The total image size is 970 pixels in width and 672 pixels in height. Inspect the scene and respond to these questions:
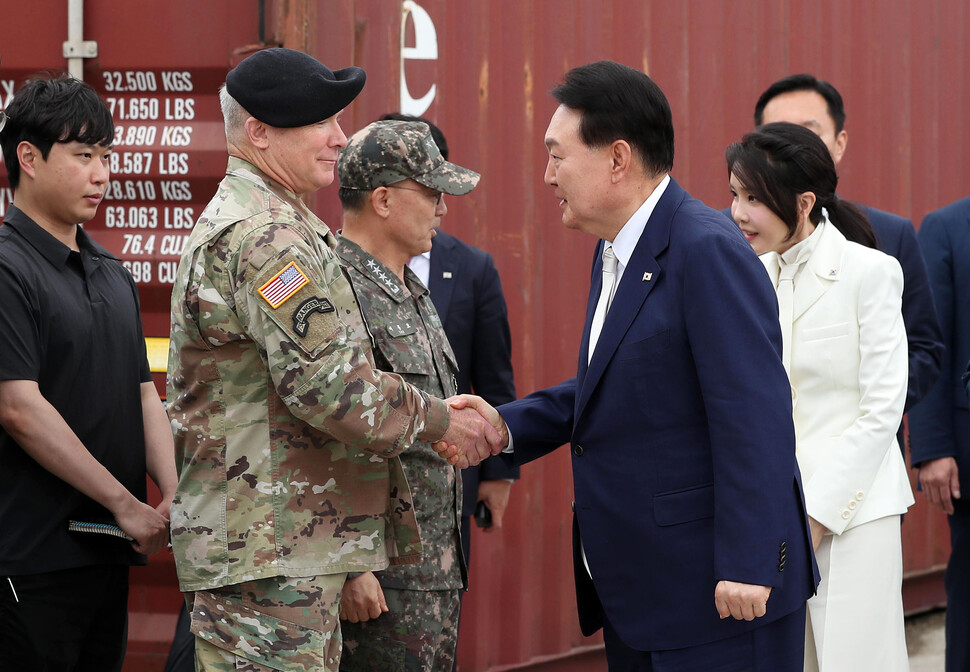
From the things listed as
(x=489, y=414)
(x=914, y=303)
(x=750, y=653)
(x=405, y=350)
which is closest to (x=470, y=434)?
(x=489, y=414)

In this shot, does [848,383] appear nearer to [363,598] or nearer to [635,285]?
[635,285]

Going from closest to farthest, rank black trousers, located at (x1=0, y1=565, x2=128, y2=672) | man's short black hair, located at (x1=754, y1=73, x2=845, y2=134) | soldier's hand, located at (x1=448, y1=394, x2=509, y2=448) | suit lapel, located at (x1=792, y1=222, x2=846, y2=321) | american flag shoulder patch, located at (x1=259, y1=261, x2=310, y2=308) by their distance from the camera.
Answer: american flag shoulder patch, located at (x1=259, y1=261, x2=310, y2=308) → black trousers, located at (x1=0, y1=565, x2=128, y2=672) → soldier's hand, located at (x1=448, y1=394, x2=509, y2=448) → suit lapel, located at (x1=792, y1=222, x2=846, y2=321) → man's short black hair, located at (x1=754, y1=73, x2=845, y2=134)

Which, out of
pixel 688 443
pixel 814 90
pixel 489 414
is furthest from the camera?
pixel 814 90

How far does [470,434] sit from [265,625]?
687 mm

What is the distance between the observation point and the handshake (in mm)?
2551

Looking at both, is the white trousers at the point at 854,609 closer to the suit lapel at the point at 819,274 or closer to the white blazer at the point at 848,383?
the white blazer at the point at 848,383

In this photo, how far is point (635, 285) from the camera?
2.27m

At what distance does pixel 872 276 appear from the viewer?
2.87 m

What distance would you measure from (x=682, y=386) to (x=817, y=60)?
343 centimetres

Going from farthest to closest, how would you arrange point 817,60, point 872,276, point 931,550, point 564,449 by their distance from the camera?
point 931,550
point 817,60
point 564,449
point 872,276

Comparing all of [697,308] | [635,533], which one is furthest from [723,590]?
[697,308]

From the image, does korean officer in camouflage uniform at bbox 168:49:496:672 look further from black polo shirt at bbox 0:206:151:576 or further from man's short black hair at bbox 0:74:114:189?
man's short black hair at bbox 0:74:114:189

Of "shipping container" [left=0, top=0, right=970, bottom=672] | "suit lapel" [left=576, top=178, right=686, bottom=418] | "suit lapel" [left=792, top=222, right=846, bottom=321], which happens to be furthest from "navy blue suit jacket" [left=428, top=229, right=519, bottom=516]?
"suit lapel" [left=576, top=178, right=686, bottom=418]

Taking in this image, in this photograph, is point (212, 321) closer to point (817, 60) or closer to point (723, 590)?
point (723, 590)
